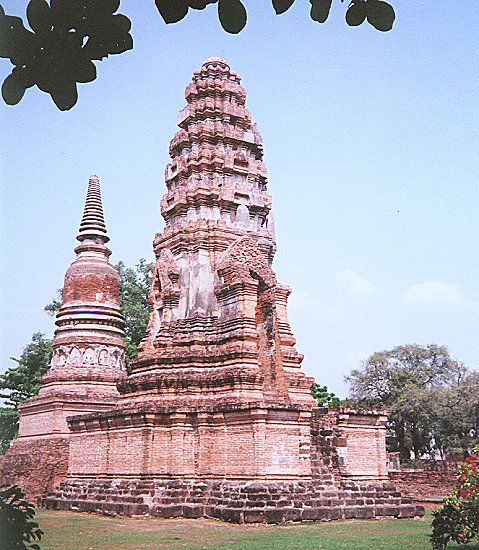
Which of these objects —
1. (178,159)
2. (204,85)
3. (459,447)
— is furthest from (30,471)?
(459,447)

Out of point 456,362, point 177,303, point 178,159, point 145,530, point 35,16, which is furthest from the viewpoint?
point 456,362

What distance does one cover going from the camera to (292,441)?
55.8 feet

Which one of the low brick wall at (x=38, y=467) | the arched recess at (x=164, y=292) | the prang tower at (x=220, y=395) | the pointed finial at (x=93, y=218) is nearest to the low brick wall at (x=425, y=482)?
the prang tower at (x=220, y=395)

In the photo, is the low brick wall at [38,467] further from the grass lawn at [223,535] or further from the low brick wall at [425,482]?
the low brick wall at [425,482]

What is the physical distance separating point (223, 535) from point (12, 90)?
39.0 ft

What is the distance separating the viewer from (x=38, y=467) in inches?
945

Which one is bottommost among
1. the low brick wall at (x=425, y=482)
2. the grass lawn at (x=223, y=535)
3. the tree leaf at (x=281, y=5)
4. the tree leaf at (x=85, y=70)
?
the grass lawn at (x=223, y=535)

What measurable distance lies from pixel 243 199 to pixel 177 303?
12.6ft

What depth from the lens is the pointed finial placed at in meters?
29.8

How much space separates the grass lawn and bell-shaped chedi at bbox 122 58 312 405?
11.5 ft

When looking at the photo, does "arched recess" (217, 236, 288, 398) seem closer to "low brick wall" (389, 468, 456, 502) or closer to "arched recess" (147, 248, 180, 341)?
"arched recess" (147, 248, 180, 341)

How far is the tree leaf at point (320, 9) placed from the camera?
3303mm

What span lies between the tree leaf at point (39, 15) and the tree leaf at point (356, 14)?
4.44 feet

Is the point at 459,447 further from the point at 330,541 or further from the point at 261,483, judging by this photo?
the point at 330,541
